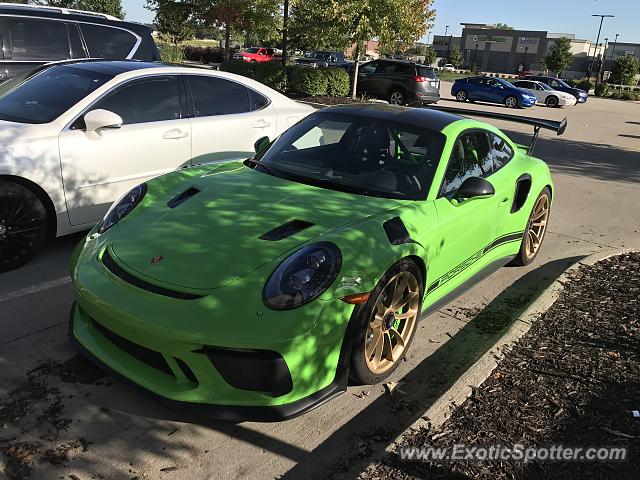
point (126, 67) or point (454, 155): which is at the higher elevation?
point (126, 67)

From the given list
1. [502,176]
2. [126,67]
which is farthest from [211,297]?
[126,67]

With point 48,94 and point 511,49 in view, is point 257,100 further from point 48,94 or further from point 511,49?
point 511,49

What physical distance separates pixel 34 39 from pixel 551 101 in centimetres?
2775

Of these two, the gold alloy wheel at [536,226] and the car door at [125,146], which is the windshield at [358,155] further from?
the gold alloy wheel at [536,226]

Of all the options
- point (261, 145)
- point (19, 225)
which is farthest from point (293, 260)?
point (19, 225)

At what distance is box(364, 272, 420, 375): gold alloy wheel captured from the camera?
3008 mm

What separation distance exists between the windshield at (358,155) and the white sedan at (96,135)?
53.7 inches

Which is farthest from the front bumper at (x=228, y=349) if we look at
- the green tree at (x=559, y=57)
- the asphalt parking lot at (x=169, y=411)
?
the green tree at (x=559, y=57)

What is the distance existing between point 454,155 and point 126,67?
3140 millimetres

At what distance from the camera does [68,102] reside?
4.64 m

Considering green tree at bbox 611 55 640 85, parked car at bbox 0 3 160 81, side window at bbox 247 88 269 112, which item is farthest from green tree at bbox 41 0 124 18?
green tree at bbox 611 55 640 85

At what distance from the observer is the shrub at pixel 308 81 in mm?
18328

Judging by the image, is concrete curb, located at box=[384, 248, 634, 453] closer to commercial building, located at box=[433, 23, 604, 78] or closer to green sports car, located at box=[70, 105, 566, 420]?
green sports car, located at box=[70, 105, 566, 420]

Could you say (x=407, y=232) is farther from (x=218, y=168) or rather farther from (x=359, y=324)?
(x=218, y=168)
